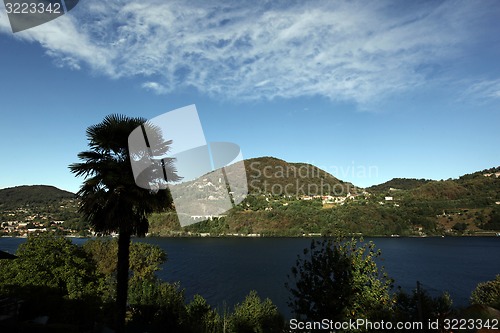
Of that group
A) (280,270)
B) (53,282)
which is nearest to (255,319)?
(53,282)

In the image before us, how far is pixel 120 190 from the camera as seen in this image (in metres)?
10.6

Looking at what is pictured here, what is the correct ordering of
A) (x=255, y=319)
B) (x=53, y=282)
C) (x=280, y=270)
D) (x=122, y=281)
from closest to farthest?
(x=122, y=281)
(x=53, y=282)
(x=255, y=319)
(x=280, y=270)

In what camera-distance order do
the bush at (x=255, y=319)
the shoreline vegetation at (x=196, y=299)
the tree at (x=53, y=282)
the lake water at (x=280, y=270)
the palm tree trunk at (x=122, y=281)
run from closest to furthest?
the palm tree trunk at (x=122, y=281) → the shoreline vegetation at (x=196, y=299) → the tree at (x=53, y=282) → the bush at (x=255, y=319) → the lake water at (x=280, y=270)

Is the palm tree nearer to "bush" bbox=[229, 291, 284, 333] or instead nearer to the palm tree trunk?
the palm tree trunk

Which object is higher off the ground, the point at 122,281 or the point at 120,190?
the point at 120,190

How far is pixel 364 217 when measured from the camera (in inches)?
6658

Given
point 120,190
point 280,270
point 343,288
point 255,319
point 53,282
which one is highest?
point 120,190

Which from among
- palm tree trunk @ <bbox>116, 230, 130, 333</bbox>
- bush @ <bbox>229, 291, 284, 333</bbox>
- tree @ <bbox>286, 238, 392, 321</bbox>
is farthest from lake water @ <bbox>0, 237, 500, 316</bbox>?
palm tree trunk @ <bbox>116, 230, 130, 333</bbox>

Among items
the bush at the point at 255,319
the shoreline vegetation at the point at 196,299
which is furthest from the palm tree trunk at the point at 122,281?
the bush at the point at 255,319

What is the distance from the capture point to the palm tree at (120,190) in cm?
1046

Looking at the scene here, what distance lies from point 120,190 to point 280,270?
73060 mm

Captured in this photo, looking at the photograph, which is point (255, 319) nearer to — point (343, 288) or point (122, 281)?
point (343, 288)

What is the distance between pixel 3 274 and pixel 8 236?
22149 centimetres

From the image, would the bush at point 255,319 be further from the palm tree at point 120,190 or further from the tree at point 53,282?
the palm tree at point 120,190
